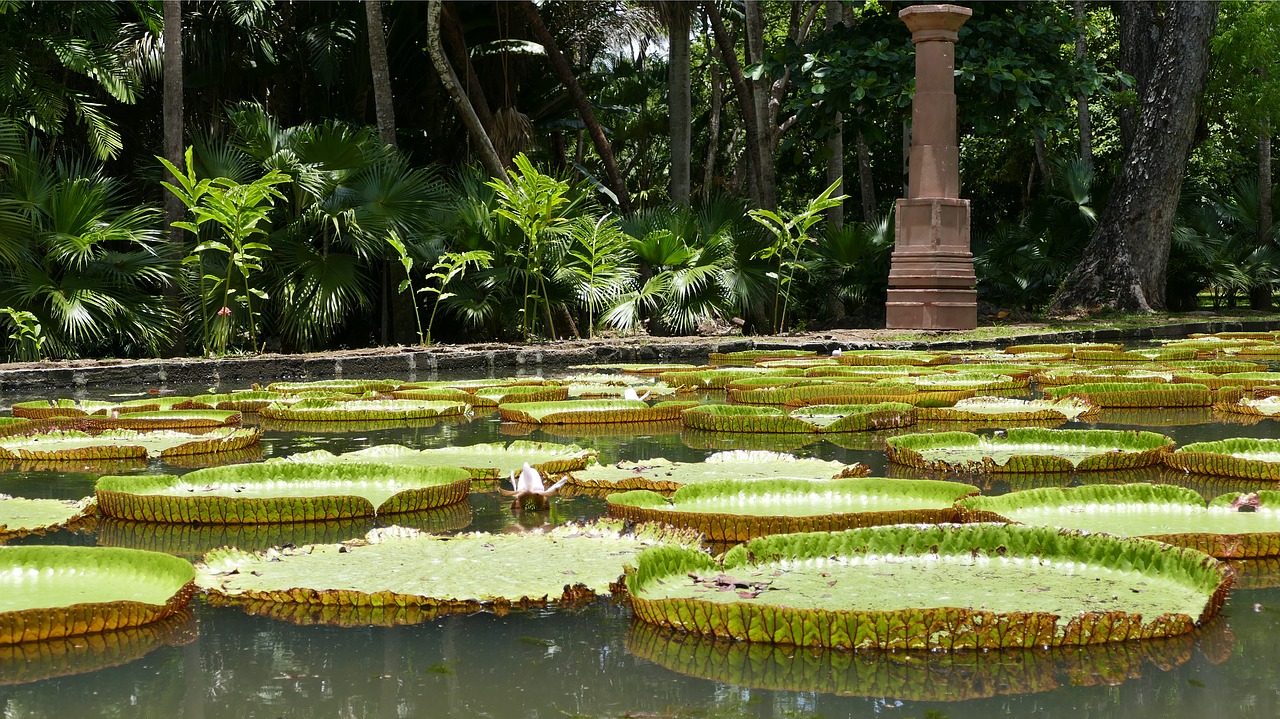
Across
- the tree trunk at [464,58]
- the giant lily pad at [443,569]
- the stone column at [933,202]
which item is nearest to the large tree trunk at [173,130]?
the tree trunk at [464,58]

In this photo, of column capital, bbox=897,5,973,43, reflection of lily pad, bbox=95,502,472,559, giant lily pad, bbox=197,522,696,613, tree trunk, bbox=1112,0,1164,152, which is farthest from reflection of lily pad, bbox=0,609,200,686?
tree trunk, bbox=1112,0,1164,152

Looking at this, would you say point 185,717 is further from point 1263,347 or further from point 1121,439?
point 1263,347

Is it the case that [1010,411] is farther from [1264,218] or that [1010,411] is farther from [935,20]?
[1264,218]

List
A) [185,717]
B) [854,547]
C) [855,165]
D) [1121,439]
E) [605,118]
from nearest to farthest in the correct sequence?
1. [185,717]
2. [854,547]
3. [1121,439]
4. [605,118]
5. [855,165]

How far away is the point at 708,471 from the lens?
398cm

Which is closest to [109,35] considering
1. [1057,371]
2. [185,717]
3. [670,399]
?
[670,399]

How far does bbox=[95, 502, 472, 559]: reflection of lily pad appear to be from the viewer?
314 centimetres

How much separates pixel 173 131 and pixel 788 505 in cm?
939

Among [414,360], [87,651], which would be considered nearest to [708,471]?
[87,651]

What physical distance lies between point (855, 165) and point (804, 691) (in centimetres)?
2544

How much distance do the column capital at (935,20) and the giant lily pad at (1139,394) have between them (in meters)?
7.43

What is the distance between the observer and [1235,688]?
1.93 m

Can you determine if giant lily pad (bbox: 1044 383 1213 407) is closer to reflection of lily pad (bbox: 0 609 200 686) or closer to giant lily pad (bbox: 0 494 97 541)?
giant lily pad (bbox: 0 494 97 541)

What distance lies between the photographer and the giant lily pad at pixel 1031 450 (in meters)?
3.98
